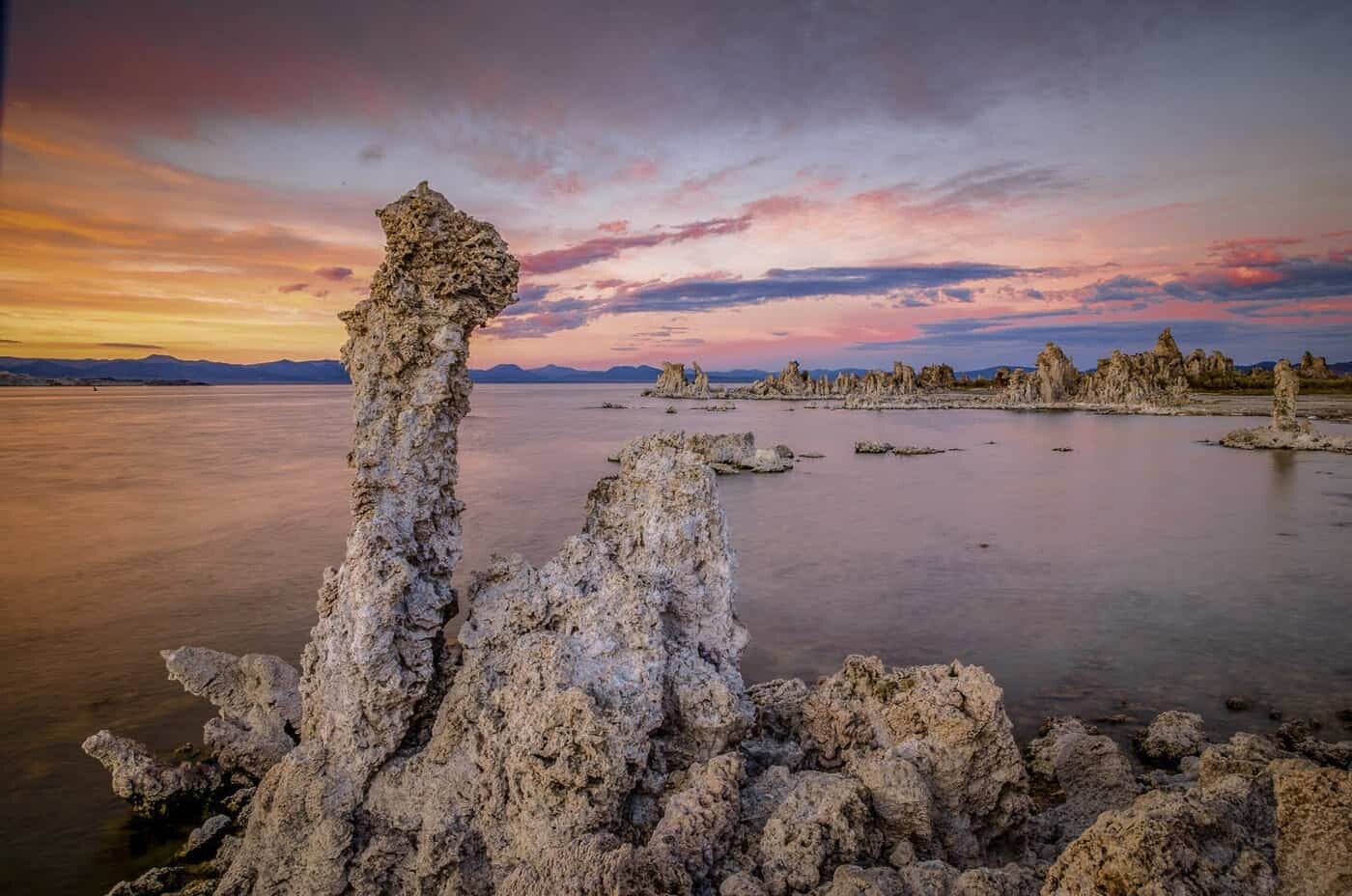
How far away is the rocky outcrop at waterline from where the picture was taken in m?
3.56

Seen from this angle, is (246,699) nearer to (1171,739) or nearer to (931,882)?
(931,882)

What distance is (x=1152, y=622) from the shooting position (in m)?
10.7

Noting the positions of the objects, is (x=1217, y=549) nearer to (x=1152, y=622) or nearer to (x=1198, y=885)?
(x=1152, y=622)

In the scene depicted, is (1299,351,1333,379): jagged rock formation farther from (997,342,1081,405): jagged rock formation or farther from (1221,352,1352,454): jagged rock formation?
(1221,352,1352,454): jagged rock formation

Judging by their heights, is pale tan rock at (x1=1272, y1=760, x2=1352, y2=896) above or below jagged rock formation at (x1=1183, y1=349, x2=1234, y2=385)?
below

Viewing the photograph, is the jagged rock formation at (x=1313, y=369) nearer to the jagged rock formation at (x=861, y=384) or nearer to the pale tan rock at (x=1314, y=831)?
the jagged rock formation at (x=861, y=384)

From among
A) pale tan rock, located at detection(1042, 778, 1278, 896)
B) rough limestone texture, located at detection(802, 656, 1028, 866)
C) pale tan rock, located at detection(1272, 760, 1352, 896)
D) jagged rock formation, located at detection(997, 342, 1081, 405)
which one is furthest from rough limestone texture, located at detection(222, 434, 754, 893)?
jagged rock formation, located at detection(997, 342, 1081, 405)

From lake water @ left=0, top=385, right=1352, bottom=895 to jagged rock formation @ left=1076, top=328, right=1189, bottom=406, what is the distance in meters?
40.6

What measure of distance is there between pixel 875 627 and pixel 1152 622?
4.05 metres

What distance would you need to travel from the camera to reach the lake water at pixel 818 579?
7.54 metres

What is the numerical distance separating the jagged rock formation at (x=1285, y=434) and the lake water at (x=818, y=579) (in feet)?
10.2

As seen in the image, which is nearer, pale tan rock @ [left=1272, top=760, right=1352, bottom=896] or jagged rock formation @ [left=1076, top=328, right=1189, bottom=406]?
pale tan rock @ [left=1272, top=760, right=1352, bottom=896]

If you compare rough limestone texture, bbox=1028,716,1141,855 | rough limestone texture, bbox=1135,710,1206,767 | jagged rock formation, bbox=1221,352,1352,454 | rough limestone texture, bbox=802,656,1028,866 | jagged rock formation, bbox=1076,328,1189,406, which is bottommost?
rough limestone texture, bbox=1135,710,1206,767

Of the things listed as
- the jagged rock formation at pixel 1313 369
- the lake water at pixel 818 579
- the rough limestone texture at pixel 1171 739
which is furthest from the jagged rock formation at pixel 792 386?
the rough limestone texture at pixel 1171 739
